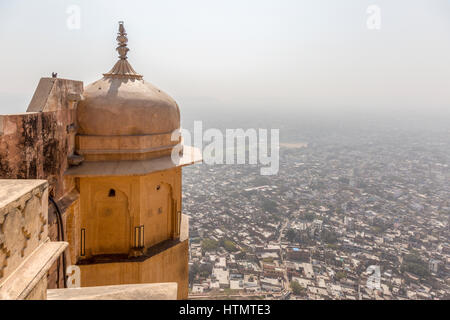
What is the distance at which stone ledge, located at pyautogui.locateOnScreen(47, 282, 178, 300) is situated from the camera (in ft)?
5.80

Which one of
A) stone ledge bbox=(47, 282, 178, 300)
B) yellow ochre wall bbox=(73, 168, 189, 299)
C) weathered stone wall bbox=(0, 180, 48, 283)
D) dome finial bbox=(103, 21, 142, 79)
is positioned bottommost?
yellow ochre wall bbox=(73, 168, 189, 299)

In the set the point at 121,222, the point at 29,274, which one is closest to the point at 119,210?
the point at 121,222

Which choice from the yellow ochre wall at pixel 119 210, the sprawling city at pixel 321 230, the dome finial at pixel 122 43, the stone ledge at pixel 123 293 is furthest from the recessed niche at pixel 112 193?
the sprawling city at pixel 321 230

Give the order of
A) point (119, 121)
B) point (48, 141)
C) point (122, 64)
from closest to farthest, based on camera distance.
A: point (48, 141) < point (119, 121) < point (122, 64)

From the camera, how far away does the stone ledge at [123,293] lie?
177 centimetres

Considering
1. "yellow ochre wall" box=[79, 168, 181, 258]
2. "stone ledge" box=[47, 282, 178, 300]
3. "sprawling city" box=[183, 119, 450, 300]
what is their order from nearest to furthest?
"stone ledge" box=[47, 282, 178, 300] < "yellow ochre wall" box=[79, 168, 181, 258] < "sprawling city" box=[183, 119, 450, 300]

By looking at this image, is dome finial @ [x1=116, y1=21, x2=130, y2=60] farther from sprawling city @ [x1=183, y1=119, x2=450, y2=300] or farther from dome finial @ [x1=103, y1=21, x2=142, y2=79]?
sprawling city @ [x1=183, y1=119, x2=450, y2=300]

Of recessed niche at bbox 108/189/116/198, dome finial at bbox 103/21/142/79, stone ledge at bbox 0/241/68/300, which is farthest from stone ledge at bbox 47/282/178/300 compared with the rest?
dome finial at bbox 103/21/142/79

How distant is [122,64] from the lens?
17.7 ft

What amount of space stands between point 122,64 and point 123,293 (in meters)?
4.54

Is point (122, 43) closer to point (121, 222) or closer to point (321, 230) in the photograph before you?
point (121, 222)

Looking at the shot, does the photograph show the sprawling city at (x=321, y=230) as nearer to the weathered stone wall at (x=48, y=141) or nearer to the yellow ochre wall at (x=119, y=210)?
the yellow ochre wall at (x=119, y=210)

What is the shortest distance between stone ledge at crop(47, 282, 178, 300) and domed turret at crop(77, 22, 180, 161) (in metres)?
3.01

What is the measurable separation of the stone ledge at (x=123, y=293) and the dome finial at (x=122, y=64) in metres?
4.07
